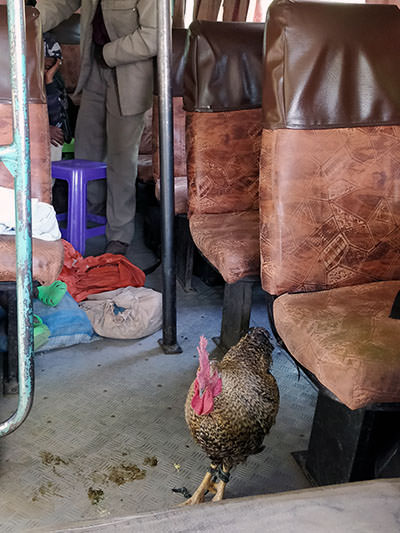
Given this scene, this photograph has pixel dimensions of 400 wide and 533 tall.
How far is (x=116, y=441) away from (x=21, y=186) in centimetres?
112

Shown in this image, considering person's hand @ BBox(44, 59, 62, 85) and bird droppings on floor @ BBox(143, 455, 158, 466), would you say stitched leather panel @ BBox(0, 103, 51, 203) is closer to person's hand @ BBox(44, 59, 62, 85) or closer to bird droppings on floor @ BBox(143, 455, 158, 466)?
bird droppings on floor @ BBox(143, 455, 158, 466)

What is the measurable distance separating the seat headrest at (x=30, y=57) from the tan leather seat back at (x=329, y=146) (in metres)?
0.95

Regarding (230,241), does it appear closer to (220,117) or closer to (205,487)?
(220,117)

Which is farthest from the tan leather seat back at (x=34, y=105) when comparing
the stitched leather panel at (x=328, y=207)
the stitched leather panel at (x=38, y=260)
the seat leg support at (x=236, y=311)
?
the stitched leather panel at (x=328, y=207)

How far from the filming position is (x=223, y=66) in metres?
2.54

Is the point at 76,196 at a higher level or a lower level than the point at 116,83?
lower

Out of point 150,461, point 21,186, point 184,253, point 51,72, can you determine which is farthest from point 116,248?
point 21,186

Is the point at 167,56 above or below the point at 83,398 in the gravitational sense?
above

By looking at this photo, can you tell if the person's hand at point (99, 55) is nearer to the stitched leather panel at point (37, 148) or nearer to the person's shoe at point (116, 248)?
the person's shoe at point (116, 248)

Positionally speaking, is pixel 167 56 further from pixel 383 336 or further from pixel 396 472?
pixel 396 472

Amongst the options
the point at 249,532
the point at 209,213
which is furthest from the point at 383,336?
the point at 209,213

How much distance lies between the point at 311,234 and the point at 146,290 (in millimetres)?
1232

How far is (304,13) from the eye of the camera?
66.2 inches

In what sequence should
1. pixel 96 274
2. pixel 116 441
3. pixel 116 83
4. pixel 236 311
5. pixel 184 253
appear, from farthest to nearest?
pixel 116 83, pixel 184 253, pixel 96 274, pixel 236 311, pixel 116 441
